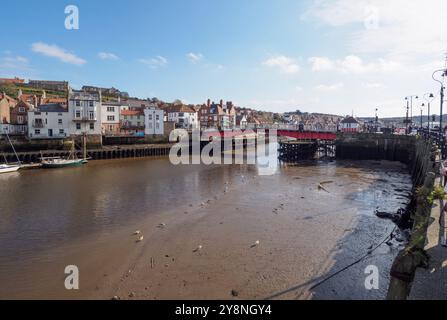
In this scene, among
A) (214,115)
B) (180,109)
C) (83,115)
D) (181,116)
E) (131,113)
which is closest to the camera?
(83,115)

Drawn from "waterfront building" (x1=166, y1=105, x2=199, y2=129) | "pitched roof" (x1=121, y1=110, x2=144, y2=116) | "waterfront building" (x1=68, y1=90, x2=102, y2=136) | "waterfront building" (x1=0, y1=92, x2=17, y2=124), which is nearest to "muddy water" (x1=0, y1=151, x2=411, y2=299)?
"waterfront building" (x1=68, y1=90, x2=102, y2=136)

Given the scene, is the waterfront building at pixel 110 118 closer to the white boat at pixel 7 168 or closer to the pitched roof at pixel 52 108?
the pitched roof at pixel 52 108

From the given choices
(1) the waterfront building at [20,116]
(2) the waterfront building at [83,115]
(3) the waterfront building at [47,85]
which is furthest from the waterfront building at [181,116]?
(3) the waterfront building at [47,85]

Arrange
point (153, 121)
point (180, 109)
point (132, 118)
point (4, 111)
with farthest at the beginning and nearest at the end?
point (180, 109)
point (132, 118)
point (153, 121)
point (4, 111)

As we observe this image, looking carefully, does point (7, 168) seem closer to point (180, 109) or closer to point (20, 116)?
point (20, 116)

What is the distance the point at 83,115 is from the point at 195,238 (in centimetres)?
4770

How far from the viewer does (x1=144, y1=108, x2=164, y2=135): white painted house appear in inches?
2662

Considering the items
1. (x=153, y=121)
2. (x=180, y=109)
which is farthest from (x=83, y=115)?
(x=180, y=109)

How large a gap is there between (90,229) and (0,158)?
1418 inches

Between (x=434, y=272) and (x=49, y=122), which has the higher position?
(x=49, y=122)

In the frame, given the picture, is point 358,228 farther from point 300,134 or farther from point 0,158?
point 0,158

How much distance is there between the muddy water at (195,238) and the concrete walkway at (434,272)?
2460 mm

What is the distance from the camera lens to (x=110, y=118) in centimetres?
6275
